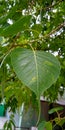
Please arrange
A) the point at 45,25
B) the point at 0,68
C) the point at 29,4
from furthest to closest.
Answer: the point at 45,25, the point at 29,4, the point at 0,68

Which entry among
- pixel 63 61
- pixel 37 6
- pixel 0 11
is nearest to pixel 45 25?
pixel 37 6

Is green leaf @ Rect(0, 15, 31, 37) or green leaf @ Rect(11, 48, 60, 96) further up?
green leaf @ Rect(0, 15, 31, 37)

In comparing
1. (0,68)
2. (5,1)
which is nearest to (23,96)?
(0,68)

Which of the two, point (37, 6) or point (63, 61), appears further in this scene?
point (37, 6)

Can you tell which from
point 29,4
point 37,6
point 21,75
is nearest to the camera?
point 21,75

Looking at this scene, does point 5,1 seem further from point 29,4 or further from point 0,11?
point 29,4

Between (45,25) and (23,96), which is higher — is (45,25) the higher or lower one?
the higher one

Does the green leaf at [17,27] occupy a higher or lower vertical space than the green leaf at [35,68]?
higher

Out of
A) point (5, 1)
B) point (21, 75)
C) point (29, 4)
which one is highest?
point (5, 1)
